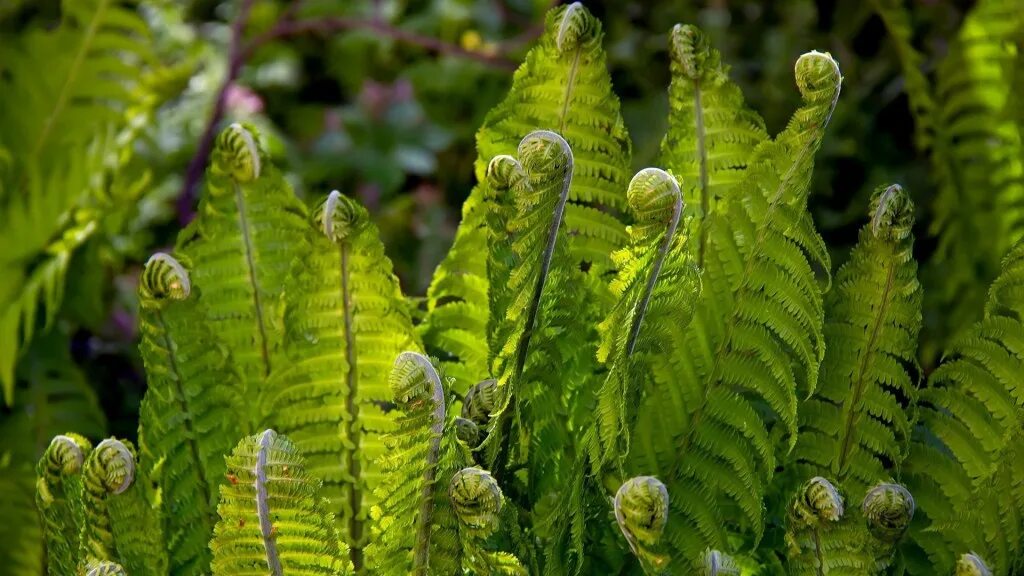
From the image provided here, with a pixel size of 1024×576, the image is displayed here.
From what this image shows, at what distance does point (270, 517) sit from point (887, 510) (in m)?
0.36

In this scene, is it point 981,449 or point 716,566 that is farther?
point 981,449

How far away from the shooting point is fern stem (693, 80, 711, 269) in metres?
0.85

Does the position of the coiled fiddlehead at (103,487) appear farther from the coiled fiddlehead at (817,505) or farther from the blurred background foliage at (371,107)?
the blurred background foliage at (371,107)

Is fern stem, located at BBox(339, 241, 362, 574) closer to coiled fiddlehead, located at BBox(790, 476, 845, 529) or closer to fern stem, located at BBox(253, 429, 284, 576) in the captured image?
fern stem, located at BBox(253, 429, 284, 576)

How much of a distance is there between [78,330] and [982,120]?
1.25 m

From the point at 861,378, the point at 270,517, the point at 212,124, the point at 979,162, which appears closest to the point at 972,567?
the point at 861,378

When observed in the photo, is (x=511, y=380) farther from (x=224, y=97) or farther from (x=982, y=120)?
(x=224, y=97)

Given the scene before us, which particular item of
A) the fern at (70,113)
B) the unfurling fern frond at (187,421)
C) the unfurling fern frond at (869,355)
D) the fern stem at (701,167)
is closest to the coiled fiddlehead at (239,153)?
the unfurling fern frond at (187,421)

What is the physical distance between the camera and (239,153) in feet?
2.91

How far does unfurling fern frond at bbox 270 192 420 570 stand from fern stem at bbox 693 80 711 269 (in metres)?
0.22

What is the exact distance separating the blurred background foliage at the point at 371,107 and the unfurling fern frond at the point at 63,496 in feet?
2.26

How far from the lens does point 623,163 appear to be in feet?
2.89

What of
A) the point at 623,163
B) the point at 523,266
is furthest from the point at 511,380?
the point at 623,163

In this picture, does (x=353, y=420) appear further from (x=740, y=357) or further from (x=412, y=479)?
(x=740, y=357)
